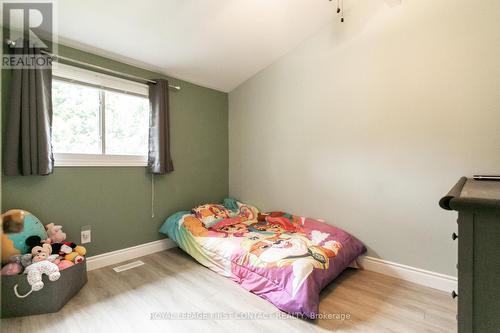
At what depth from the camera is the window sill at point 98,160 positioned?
2.10m

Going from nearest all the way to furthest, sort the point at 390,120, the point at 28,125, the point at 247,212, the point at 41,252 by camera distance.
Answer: the point at 41,252, the point at 28,125, the point at 390,120, the point at 247,212

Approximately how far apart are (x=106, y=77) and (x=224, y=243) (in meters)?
1.99

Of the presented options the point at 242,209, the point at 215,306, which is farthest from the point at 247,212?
the point at 215,306

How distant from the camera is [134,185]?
257 centimetres

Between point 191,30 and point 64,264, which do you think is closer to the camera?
point 64,264

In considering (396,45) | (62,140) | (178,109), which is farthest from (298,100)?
(62,140)

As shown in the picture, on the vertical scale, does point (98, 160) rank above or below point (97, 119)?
below

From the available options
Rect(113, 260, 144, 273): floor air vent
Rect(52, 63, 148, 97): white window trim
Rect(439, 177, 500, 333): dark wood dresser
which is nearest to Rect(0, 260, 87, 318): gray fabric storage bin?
Rect(113, 260, 144, 273): floor air vent

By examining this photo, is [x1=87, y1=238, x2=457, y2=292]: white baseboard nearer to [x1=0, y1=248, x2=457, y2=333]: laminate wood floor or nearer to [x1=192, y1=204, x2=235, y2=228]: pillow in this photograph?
[x1=0, y1=248, x2=457, y2=333]: laminate wood floor

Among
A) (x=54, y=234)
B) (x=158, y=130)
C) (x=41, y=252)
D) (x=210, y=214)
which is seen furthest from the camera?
(x=210, y=214)

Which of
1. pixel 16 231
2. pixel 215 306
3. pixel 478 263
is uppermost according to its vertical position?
pixel 478 263

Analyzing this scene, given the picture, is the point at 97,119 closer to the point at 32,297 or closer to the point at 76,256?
the point at 76,256

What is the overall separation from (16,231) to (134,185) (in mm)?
994

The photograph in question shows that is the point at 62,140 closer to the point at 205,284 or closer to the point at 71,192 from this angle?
the point at 71,192
